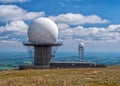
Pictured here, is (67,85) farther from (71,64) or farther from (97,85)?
(71,64)

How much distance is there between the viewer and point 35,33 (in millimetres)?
93812

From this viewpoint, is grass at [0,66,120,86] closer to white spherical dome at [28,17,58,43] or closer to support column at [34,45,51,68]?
white spherical dome at [28,17,58,43]

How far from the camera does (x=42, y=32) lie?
306 feet

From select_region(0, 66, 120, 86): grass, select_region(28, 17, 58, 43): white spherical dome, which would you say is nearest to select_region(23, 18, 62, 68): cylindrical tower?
select_region(28, 17, 58, 43): white spherical dome

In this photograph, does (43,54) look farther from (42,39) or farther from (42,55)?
(42,39)

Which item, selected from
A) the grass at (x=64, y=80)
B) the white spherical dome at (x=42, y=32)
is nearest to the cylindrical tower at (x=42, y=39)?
the white spherical dome at (x=42, y=32)

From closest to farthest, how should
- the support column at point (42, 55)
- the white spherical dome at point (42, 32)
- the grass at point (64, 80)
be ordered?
the grass at point (64, 80)
the white spherical dome at point (42, 32)
the support column at point (42, 55)

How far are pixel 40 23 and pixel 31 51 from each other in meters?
10.3

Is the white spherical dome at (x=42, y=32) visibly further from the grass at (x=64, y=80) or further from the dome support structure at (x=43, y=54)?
the grass at (x=64, y=80)

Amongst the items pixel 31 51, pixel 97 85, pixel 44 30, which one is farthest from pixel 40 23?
pixel 97 85

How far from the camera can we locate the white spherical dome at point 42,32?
93688 mm

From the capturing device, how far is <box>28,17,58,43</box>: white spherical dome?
93688mm

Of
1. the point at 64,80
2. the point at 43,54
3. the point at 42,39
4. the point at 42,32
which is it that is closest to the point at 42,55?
the point at 43,54

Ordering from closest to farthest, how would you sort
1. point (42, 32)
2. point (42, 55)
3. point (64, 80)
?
point (64, 80) → point (42, 32) → point (42, 55)
